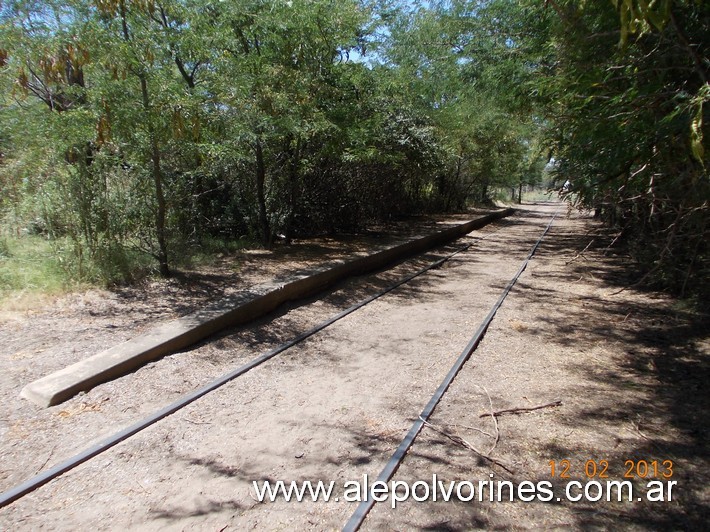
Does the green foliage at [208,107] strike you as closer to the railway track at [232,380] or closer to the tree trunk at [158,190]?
the tree trunk at [158,190]

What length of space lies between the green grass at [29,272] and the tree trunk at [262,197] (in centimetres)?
448

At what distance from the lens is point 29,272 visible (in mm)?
6637

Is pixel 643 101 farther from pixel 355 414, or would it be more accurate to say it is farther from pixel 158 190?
pixel 158 190

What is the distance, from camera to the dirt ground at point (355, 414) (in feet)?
9.02

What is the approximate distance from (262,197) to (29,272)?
16.8ft

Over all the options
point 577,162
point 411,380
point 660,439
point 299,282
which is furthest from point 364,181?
point 660,439

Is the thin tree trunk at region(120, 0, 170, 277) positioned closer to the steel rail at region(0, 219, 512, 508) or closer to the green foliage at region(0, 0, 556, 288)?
the green foliage at region(0, 0, 556, 288)

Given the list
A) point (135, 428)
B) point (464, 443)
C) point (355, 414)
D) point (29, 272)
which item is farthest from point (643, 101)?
point (29, 272)

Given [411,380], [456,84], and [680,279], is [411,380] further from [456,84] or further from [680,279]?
[456,84]

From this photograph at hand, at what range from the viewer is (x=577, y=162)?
629 centimetres

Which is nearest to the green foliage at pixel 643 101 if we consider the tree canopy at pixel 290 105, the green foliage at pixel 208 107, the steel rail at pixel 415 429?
the tree canopy at pixel 290 105

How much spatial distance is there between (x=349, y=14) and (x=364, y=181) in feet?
20.3

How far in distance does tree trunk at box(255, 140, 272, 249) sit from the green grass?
4.48m

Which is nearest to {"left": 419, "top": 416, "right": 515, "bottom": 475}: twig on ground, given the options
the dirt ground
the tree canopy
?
the dirt ground
